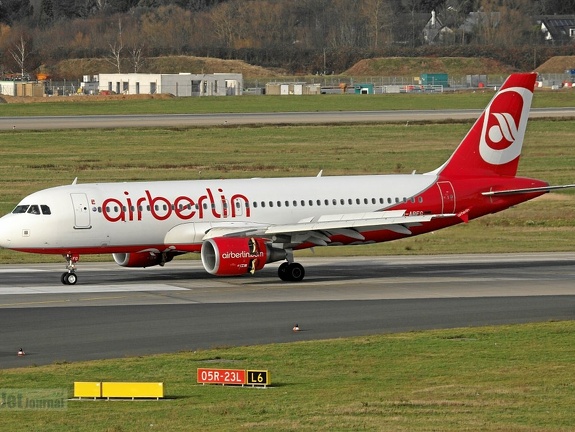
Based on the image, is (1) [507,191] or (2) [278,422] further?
(1) [507,191]

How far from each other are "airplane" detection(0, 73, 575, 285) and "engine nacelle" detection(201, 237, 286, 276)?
4 centimetres

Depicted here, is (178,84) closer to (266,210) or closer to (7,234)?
(266,210)

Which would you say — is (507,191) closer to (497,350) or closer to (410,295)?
(410,295)

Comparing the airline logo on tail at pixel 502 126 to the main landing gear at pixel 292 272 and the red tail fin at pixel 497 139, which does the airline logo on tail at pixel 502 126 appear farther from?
the main landing gear at pixel 292 272

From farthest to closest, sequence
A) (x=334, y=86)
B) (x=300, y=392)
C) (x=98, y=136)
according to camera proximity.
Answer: (x=334, y=86) → (x=98, y=136) → (x=300, y=392)

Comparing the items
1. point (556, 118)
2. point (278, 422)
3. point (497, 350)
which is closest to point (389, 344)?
point (497, 350)

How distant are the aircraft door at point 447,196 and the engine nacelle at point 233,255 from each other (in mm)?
9243

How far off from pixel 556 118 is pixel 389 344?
92225 millimetres

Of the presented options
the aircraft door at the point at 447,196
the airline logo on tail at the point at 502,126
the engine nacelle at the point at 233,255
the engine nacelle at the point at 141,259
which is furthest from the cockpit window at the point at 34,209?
the airline logo on tail at the point at 502,126

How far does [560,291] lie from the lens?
4497 centimetres

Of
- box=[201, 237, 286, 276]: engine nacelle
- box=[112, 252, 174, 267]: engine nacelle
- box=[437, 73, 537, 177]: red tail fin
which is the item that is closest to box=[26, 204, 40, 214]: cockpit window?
box=[112, 252, 174, 267]: engine nacelle

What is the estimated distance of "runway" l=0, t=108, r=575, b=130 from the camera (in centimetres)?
11600

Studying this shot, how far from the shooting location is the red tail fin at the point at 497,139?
5294 centimetres

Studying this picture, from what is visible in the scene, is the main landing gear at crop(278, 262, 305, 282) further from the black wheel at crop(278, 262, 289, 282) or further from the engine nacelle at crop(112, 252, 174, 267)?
the engine nacelle at crop(112, 252, 174, 267)
